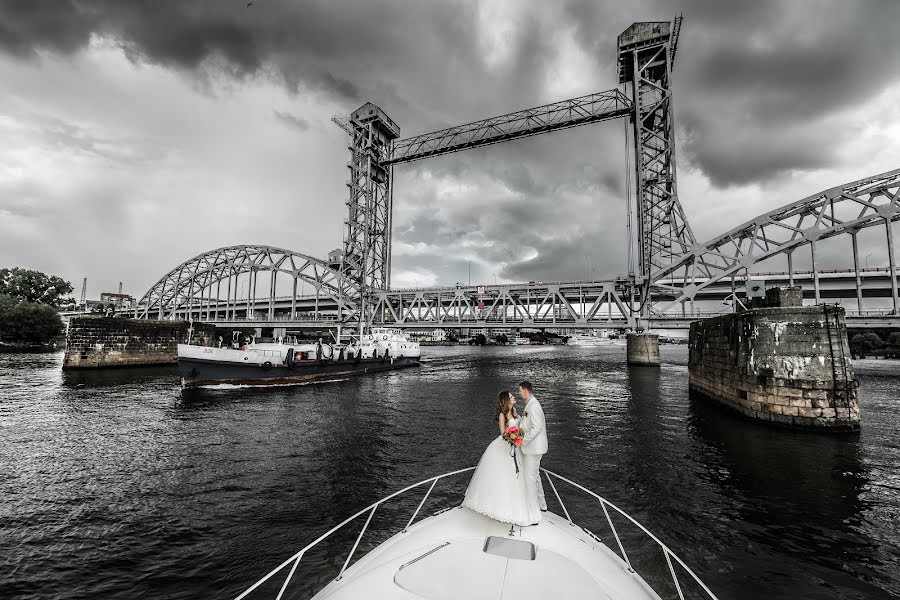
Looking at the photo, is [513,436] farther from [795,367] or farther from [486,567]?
[795,367]

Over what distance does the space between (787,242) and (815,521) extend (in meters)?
50.9

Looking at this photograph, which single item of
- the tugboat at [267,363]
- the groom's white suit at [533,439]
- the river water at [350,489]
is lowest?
the river water at [350,489]

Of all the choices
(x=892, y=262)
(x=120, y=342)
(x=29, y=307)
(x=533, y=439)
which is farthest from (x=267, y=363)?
(x=29, y=307)

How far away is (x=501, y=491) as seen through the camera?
158 inches

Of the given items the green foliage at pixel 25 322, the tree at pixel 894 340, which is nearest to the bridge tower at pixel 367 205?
the green foliage at pixel 25 322

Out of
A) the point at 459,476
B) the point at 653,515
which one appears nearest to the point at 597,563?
the point at 653,515

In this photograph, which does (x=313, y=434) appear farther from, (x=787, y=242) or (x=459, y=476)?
(x=787, y=242)

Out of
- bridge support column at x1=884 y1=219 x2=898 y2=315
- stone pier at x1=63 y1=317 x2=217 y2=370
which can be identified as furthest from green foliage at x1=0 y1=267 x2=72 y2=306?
bridge support column at x1=884 y1=219 x2=898 y2=315

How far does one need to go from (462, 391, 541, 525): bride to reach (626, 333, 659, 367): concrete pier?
1917 inches

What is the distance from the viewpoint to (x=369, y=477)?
33.2 feet

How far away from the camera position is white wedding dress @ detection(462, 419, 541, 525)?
392 cm

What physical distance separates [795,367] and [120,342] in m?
53.9

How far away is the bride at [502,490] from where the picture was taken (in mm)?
3916

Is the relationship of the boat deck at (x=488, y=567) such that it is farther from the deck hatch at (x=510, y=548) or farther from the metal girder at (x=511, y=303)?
the metal girder at (x=511, y=303)
